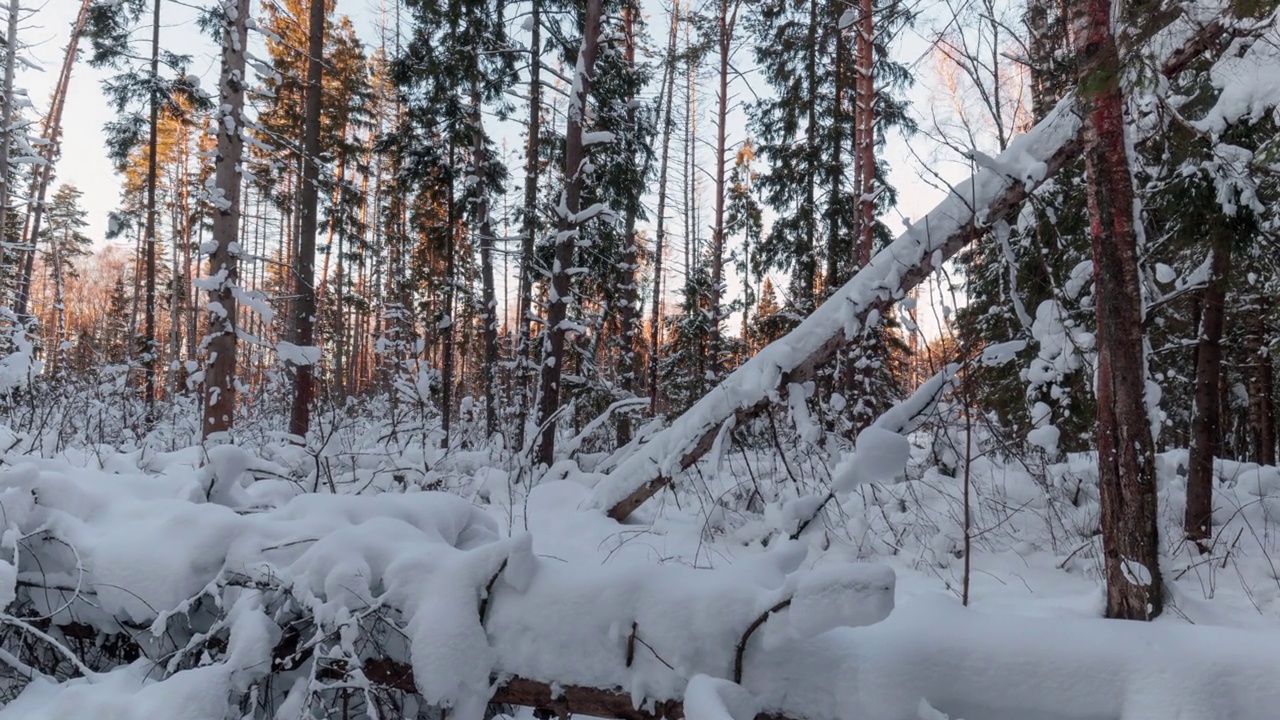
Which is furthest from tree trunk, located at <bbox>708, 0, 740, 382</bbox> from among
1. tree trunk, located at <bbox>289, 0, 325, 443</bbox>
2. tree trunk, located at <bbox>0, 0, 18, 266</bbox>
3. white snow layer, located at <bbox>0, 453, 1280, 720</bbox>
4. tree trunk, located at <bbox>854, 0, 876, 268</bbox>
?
tree trunk, located at <bbox>0, 0, 18, 266</bbox>

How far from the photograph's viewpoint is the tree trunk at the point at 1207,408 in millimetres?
4327

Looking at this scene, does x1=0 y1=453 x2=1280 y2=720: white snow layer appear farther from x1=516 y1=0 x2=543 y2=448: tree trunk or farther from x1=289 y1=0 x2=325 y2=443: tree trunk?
x1=516 y1=0 x2=543 y2=448: tree trunk

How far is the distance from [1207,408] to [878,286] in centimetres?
354

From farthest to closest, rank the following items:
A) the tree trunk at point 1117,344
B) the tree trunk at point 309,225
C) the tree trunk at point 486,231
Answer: the tree trunk at point 486,231 → the tree trunk at point 309,225 → the tree trunk at point 1117,344

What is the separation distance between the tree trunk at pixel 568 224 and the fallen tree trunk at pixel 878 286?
11.9 ft

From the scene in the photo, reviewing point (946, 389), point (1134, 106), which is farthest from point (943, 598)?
point (1134, 106)

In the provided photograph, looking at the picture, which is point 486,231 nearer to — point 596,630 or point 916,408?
point 916,408

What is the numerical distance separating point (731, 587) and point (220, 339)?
7173 mm

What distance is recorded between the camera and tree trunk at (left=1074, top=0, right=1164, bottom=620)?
222cm

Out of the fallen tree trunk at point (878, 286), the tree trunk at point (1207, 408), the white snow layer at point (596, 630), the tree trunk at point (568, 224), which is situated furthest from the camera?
the tree trunk at point (568, 224)

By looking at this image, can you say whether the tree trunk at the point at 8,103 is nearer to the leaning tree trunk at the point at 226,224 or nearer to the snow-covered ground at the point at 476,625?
the leaning tree trunk at the point at 226,224

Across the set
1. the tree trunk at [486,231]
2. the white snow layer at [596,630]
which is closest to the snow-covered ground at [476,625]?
the white snow layer at [596,630]

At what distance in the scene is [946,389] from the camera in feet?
10.8

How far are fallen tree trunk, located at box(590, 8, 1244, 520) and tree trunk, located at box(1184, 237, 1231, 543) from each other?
2091 millimetres
